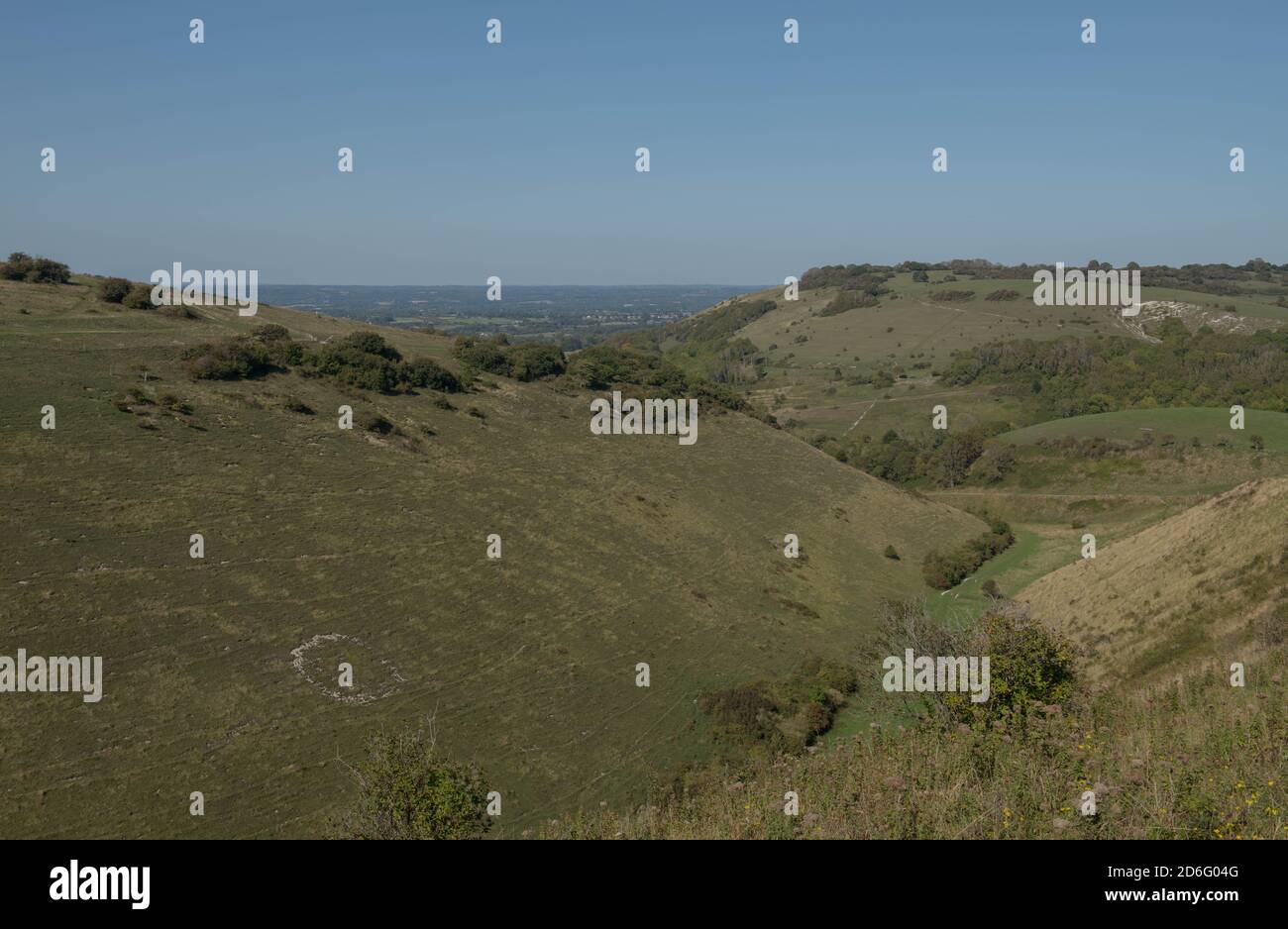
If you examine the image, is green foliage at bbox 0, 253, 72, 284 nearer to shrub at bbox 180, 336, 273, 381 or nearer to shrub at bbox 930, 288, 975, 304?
shrub at bbox 180, 336, 273, 381

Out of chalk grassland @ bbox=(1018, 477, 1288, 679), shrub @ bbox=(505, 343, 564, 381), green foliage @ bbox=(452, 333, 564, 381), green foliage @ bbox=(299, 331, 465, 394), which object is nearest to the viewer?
chalk grassland @ bbox=(1018, 477, 1288, 679)

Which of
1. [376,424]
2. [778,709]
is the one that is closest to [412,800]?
[778,709]

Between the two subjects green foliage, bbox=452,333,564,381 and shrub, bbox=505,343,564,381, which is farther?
shrub, bbox=505,343,564,381

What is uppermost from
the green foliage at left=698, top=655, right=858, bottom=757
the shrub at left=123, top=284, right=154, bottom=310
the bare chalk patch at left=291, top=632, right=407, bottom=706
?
the shrub at left=123, top=284, right=154, bottom=310
